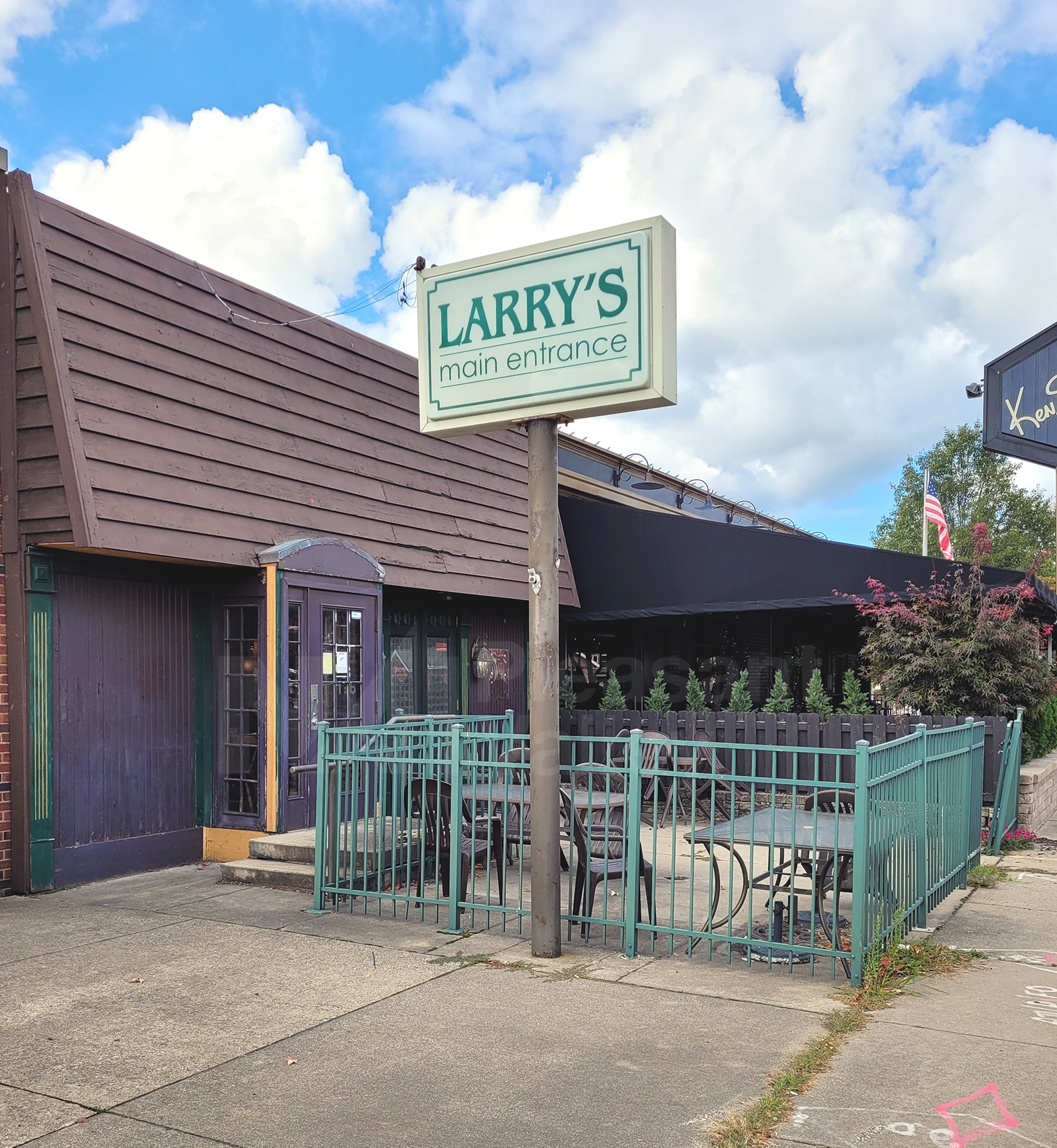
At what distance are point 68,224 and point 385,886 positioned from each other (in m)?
5.72

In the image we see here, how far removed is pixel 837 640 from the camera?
17625 millimetres

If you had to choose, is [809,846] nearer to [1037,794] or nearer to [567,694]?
[1037,794]

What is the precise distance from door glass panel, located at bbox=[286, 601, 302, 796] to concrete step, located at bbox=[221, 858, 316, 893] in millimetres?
960

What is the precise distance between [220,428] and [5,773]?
3.38 m

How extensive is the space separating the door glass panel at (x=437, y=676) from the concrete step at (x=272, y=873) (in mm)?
4530

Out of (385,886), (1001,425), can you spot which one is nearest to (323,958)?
(385,886)

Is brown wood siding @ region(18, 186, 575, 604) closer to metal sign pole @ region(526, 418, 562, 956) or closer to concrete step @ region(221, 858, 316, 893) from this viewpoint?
concrete step @ region(221, 858, 316, 893)

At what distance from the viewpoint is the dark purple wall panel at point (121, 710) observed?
27.9 feet

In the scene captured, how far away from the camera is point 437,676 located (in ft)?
43.9

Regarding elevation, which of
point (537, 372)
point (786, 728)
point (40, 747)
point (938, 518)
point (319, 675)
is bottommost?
point (786, 728)

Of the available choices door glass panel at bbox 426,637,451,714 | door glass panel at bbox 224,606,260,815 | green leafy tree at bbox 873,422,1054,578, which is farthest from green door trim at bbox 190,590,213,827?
green leafy tree at bbox 873,422,1054,578

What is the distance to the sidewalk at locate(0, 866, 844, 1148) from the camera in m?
3.98

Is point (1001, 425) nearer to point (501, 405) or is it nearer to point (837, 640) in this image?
point (837, 640)

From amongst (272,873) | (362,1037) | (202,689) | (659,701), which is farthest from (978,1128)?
(659,701)
